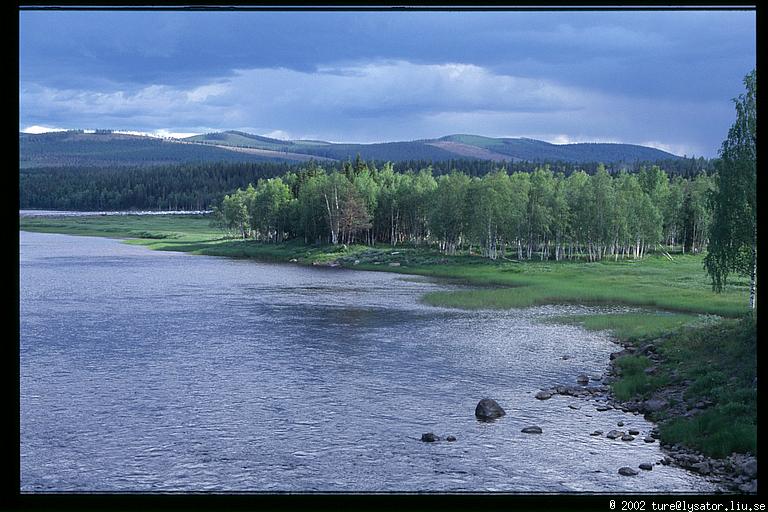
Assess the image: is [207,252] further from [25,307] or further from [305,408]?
[305,408]

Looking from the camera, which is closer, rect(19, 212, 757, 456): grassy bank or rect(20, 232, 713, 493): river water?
rect(20, 232, 713, 493): river water

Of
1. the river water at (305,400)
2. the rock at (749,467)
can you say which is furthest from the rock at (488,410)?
the rock at (749,467)

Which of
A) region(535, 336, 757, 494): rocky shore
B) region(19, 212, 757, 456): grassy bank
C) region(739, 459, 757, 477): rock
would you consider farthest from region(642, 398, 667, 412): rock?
region(739, 459, 757, 477): rock

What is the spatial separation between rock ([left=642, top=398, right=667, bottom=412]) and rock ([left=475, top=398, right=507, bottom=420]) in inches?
98.7

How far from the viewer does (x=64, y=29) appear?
7.30m

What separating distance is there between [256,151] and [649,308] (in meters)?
179

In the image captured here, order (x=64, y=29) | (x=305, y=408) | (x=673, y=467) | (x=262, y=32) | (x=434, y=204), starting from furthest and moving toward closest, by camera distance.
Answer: (x=434, y=204), (x=305, y=408), (x=673, y=467), (x=262, y=32), (x=64, y=29)

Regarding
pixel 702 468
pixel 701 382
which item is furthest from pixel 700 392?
pixel 702 468

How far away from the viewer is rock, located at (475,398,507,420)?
1223cm

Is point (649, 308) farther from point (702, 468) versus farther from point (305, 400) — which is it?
point (702, 468)

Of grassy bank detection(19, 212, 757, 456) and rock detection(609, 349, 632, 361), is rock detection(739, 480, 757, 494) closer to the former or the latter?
grassy bank detection(19, 212, 757, 456)

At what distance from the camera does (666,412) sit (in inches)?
475
